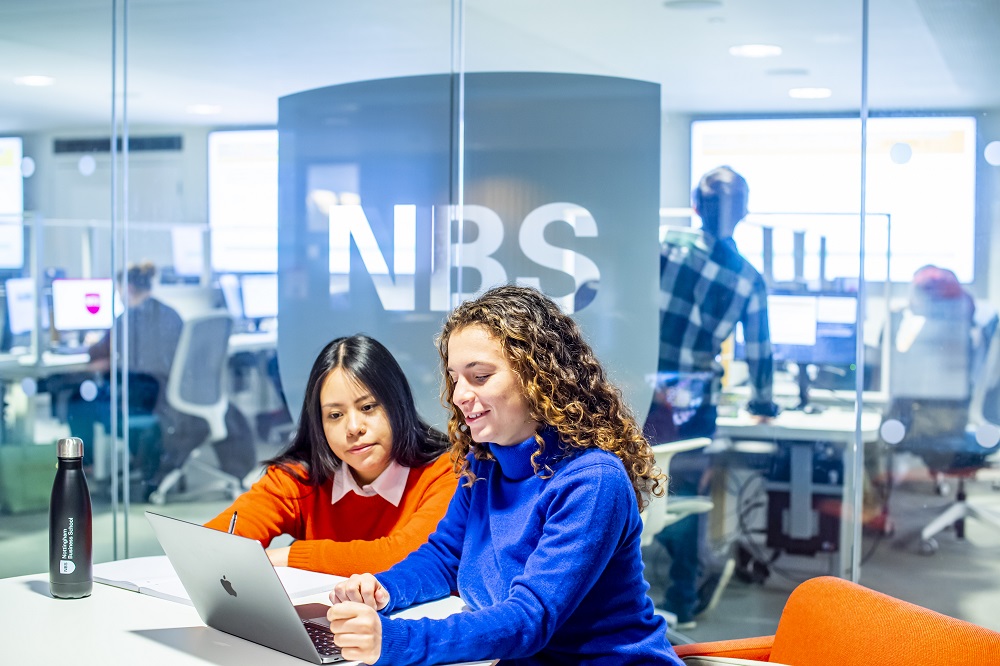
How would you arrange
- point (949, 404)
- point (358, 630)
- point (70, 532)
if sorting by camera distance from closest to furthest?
point (358, 630) < point (70, 532) < point (949, 404)

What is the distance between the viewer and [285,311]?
415 centimetres

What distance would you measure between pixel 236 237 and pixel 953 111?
8.63ft

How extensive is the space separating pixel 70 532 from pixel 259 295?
2.24 metres

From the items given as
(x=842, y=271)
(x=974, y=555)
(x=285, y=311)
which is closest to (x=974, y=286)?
Answer: (x=842, y=271)

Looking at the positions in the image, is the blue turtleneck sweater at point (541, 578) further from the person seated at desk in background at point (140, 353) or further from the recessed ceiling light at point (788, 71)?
the person seated at desk in background at point (140, 353)

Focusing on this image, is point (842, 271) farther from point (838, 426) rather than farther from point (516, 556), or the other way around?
point (516, 556)

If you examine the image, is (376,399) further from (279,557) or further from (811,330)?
(811,330)

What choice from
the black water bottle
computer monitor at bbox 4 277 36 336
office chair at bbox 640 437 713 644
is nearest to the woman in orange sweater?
the black water bottle

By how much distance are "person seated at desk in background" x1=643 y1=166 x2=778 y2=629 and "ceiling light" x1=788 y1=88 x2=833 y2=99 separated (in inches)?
12.4

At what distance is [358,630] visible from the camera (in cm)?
148

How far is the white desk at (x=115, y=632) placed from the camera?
166 centimetres

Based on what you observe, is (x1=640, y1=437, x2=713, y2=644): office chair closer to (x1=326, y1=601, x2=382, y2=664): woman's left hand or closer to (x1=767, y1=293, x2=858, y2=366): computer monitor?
(x1=767, y1=293, x2=858, y2=366): computer monitor

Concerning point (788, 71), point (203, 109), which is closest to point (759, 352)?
point (788, 71)

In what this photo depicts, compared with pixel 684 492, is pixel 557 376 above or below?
above
